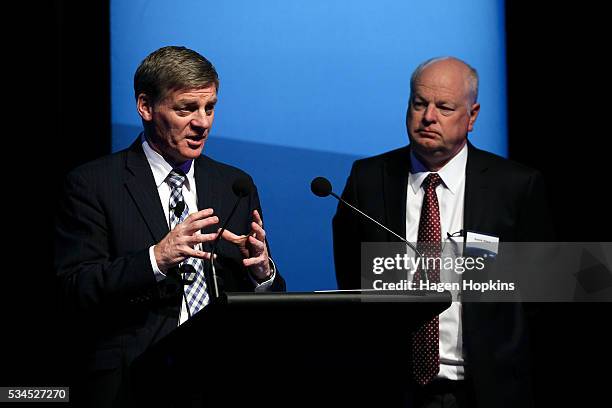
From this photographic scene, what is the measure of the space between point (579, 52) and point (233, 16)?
1460mm

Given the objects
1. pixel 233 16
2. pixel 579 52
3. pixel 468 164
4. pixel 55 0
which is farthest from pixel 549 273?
pixel 55 0

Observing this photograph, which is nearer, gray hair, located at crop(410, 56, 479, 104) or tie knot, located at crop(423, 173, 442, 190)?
tie knot, located at crop(423, 173, 442, 190)

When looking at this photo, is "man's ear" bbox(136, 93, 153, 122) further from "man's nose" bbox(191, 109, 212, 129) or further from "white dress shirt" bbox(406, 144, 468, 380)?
"white dress shirt" bbox(406, 144, 468, 380)

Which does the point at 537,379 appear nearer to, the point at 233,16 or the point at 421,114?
the point at 421,114

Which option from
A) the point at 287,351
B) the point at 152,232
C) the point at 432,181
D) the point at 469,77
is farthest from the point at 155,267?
the point at 469,77

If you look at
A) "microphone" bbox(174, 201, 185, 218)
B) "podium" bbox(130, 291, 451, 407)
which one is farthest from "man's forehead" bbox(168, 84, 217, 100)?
"podium" bbox(130, 291, 451, 407)

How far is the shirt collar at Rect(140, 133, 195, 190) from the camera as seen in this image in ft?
10.4

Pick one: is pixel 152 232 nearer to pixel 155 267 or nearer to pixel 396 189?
pixel 155 267

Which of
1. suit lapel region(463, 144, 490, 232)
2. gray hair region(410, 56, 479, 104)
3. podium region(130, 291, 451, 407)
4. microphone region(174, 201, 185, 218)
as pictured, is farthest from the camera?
gray hair region(410, 56, 479, 104)

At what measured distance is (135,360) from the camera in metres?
2.85

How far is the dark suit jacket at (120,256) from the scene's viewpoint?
2.84 m

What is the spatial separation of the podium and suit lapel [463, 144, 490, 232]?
622 millimetres

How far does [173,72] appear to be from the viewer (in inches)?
124

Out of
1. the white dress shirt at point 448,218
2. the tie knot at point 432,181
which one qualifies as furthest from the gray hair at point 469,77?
the tie knot at point 432,181
